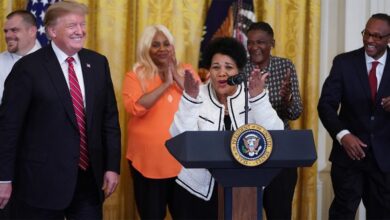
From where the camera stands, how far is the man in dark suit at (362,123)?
14.8 ft

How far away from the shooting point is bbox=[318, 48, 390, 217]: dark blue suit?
4.53 metres

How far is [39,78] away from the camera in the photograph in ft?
11.3

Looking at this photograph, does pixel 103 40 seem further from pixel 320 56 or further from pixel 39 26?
pixel 320 56

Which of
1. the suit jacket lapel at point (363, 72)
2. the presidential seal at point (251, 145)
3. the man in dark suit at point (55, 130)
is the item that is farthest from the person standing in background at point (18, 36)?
the presidential seal at point (251, 145)

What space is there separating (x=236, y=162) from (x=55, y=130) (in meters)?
1.11

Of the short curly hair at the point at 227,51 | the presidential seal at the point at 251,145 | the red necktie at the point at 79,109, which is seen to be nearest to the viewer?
the presidential seal at the point at 251,145

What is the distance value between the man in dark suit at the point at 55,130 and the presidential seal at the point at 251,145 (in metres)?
1.06

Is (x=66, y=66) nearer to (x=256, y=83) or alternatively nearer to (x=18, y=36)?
(x=256, y=83)

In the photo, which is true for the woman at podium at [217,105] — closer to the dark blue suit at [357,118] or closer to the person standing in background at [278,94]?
the person standing in background at [278,94]

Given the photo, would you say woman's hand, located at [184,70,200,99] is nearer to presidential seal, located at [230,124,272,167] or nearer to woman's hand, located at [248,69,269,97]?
woman's hand, located at [248,69,269,97]

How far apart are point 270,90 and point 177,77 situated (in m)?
0.63

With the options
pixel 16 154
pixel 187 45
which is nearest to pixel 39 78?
pixel 16 154

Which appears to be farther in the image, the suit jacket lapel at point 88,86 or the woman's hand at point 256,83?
the suit jacket lapel at point 88,86

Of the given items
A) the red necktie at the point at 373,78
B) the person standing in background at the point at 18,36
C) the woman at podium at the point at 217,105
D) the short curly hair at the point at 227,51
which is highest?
the person standing in background at the point at 18,36
